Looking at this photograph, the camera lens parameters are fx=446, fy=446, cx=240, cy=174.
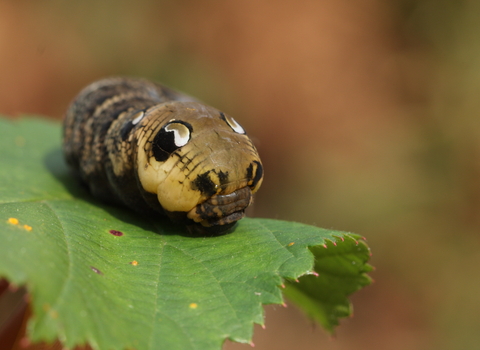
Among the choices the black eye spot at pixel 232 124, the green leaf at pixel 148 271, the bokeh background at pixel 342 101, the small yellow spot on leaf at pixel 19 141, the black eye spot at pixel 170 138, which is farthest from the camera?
the bokeh background at pixel 342 101

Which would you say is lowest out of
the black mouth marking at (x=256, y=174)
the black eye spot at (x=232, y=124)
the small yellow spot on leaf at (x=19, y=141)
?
the small yellow spot on leaf at (x=19, y=141)

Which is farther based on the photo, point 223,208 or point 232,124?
point 232,124

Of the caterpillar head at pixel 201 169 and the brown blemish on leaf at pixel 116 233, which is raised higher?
the caterpillar head at pixel 201 169

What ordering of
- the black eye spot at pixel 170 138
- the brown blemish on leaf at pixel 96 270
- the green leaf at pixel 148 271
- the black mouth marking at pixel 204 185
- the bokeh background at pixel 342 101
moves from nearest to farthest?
the green leaf at pixel 148 271 < the brown blemish on leaf at pixel 96 270 < the black mouth marking at pixel 204 185 < the black eye spot at pixel 170 138 < the bokeh background at pixel 342 101

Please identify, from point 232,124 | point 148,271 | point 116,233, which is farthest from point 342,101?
point 148,271

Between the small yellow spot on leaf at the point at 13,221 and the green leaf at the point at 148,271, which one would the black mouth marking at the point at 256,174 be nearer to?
the green leaf at the point at 148,271

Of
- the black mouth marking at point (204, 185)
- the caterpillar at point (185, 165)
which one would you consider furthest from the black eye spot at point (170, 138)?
the black mouth marking at point (204, 185)

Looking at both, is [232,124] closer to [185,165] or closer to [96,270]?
[185,165]
